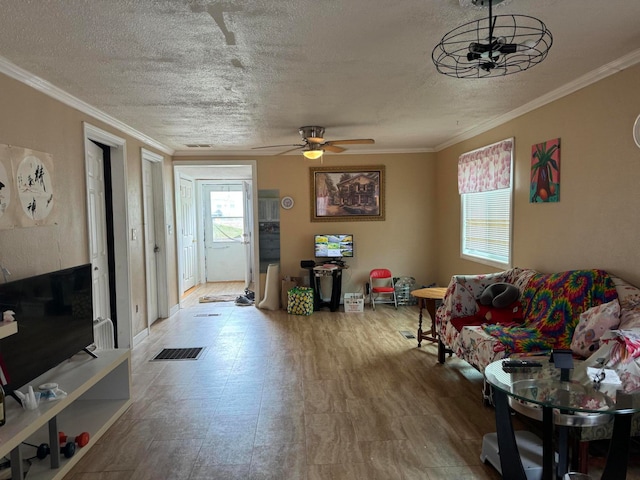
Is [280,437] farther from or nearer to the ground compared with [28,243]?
nearer to the ground

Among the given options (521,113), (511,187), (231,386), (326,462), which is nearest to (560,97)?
(521,113)

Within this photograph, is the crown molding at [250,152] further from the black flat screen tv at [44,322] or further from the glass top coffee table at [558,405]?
the glass top coffee table at [558,405]

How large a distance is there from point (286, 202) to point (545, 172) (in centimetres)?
373

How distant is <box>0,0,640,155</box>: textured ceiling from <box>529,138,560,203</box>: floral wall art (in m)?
0.45

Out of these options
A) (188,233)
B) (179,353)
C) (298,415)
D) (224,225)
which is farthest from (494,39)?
(224,225)

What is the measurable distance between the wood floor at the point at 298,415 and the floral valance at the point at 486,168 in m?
1.91

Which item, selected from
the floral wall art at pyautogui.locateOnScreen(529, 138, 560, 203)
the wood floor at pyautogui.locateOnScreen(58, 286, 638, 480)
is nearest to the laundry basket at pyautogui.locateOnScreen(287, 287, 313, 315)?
the wood floor at pyautogui.locateOnScreen(58, 286, 638, 480)

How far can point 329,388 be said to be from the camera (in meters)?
3.47

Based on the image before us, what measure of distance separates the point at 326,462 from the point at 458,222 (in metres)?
4.04

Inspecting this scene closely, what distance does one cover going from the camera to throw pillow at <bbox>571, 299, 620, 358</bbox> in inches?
105

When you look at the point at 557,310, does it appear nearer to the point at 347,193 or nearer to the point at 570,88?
the point at 570,88

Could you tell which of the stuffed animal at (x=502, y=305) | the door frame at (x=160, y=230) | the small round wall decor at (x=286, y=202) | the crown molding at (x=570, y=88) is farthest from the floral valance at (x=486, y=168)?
the door frame at (x=160, y=230)

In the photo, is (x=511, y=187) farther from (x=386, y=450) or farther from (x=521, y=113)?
(x=386, y=450)

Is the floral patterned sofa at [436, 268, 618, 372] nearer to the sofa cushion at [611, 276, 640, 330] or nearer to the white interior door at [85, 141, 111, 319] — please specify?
the sofa cushion at [611, 276, 640, 330]
